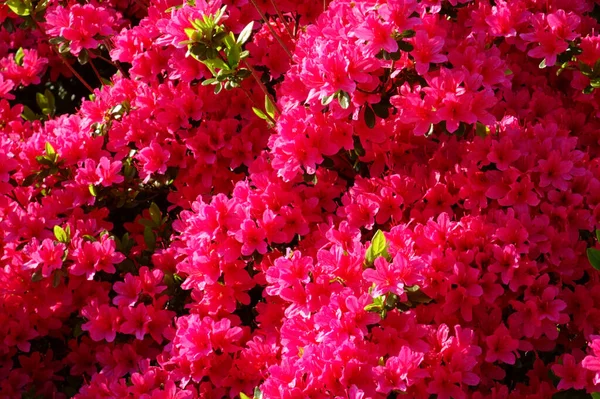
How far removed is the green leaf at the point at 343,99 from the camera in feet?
8.28

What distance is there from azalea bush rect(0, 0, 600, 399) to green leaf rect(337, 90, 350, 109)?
0.01m

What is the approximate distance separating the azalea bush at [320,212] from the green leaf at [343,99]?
1 centimetres

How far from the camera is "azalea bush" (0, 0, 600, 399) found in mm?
2447

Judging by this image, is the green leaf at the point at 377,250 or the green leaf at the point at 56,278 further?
the green leaf at the point at 56,278

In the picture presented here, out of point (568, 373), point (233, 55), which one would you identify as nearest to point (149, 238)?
point (233, 55)

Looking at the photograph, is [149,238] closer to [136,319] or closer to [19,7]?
[136,319]

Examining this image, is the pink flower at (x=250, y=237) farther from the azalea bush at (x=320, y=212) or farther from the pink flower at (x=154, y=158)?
the pink flower at (x=154, y=158)

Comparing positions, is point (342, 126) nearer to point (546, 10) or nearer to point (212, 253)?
point (212, 253)

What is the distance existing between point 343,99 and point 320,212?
0.45 meters

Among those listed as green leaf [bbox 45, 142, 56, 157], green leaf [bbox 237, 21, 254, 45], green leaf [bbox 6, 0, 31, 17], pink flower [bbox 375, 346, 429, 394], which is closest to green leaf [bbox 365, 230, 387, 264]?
pink flower [bbox 375, 346, 429, 394]

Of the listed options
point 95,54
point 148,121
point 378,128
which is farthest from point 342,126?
point 95,54

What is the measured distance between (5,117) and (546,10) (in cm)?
227

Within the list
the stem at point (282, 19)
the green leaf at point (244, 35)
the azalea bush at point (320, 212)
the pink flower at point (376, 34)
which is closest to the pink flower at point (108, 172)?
the azalea bush at point (320, 212)

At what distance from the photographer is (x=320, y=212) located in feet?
9.30
